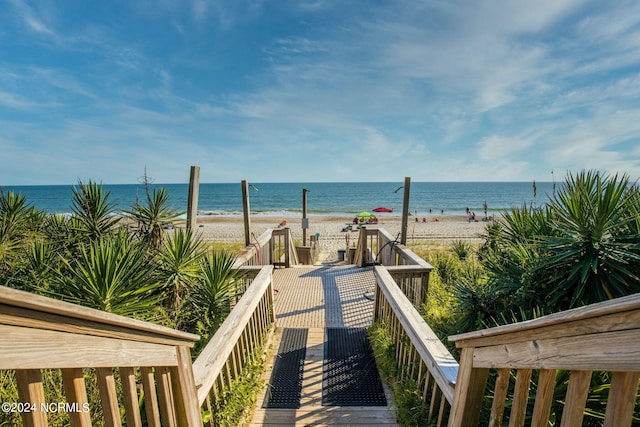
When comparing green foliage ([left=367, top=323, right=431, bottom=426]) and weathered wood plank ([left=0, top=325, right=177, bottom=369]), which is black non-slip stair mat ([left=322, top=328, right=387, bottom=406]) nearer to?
green foliage ([left=367, top=323, right=431, bottom=426])

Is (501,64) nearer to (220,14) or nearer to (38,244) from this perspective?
(220,14)

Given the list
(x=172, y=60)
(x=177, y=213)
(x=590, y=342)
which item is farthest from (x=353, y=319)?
(x=172, y=60)

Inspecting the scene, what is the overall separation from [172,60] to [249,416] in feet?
50.1

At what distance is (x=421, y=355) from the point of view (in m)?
2.20

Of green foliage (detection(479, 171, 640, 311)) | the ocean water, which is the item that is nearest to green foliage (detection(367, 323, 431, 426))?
green foliage (detection(479, 171, 640, 311))

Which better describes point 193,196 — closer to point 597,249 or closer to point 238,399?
point 238,399

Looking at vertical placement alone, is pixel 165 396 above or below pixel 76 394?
below

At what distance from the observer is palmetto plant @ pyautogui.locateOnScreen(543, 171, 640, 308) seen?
2.43 meters

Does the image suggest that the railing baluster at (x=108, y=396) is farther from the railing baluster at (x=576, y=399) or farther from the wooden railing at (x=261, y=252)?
the wooden railing at (x=261, y=252)

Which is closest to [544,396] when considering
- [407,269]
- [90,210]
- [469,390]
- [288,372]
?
[469,390]

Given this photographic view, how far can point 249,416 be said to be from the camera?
8.28 ft

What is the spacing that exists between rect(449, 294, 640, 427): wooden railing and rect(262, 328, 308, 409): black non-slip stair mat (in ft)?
6.40

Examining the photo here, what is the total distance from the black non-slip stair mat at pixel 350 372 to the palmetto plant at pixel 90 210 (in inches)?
141

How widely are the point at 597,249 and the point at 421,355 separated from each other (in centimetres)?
183
